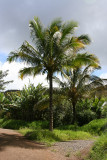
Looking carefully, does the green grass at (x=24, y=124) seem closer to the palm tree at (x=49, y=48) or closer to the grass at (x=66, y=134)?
the grass at (x=66, y=134)

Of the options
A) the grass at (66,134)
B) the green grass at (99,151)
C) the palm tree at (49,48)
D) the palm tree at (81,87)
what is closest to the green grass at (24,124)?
the grass at (66,134)

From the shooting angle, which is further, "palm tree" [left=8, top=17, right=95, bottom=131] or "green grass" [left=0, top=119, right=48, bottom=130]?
"green grass" [left=0, top=119, right=48, bottom=130]

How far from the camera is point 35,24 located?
1168cm

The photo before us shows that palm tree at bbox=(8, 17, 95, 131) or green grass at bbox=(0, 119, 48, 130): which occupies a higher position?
palm tree at bbox=(8, 17, 95, 131)

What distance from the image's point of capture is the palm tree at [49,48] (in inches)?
447

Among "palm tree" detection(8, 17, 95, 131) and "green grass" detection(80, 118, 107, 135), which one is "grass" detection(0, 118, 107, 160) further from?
"palm tree" detection(8, 17, 95, 131)

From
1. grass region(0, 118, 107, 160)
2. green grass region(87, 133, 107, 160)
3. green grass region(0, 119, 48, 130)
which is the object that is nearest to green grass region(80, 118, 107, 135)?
grass region(0, 118, 107, 160)

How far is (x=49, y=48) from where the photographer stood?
11.4 m

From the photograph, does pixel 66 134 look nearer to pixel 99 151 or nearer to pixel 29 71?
pixel 29 71

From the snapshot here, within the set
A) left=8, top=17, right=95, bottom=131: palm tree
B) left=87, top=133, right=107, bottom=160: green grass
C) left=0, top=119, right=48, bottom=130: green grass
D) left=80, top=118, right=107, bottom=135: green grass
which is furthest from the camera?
left=0, top=119, right=48, bottom=130: green grass

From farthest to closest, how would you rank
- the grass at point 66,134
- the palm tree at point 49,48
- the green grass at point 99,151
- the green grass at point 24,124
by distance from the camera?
the green grass at point 24,124
the palm tree at point 49,48
the grass at point 66,134
the green grass at point 99,151

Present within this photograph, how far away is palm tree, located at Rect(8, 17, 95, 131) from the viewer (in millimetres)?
11359

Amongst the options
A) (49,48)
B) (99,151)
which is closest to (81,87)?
(49,48)

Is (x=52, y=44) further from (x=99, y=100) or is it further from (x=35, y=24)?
(x=99, y=100)
